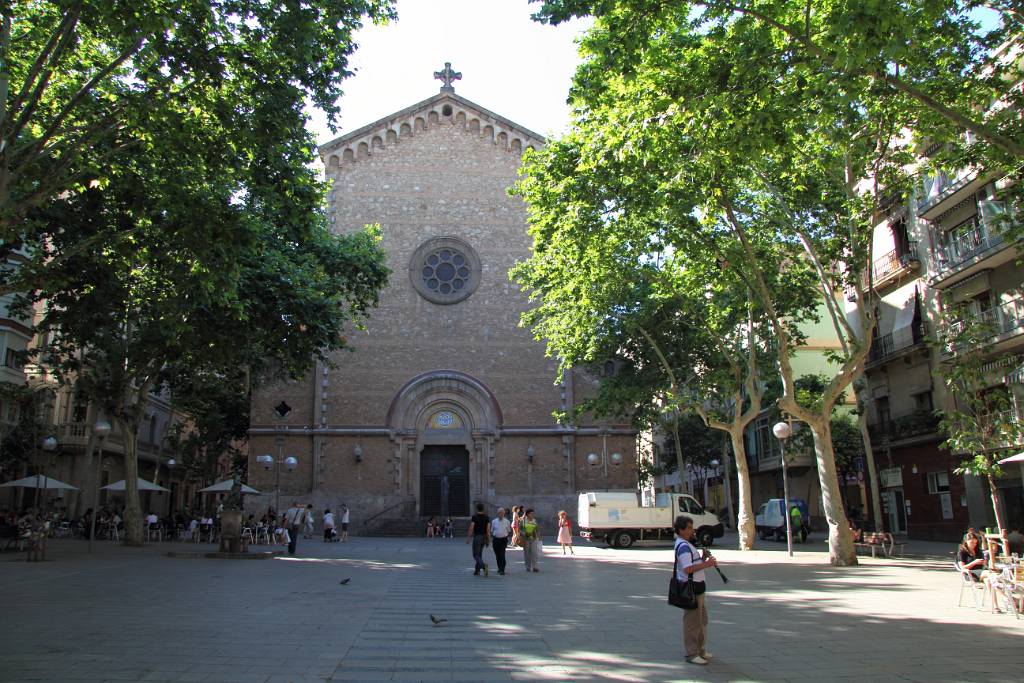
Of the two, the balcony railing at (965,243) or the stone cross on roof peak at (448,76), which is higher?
the stone cross on roof peak at (448,76)

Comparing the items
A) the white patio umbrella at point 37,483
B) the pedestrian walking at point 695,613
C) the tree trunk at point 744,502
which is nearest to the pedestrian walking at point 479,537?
the pedestrian walking at point 695,613

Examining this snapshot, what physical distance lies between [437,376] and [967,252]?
65.2 feet

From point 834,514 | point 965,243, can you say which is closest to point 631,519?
point 834,514

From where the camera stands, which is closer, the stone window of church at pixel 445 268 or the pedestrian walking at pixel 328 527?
the pedestrian walking at pixel 328 527

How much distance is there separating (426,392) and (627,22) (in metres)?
23.9

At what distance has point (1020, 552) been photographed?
14.6 m

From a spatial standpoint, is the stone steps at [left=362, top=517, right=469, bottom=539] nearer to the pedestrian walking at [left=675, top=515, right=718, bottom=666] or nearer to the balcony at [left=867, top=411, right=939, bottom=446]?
the balcony at [left=867, top=411, right=939, bottom=446]

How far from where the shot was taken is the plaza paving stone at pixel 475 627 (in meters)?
7.04

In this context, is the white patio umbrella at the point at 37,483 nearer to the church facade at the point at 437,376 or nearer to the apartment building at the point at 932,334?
the church facade at the point at 437,376

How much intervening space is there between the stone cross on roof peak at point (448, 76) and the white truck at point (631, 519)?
19.3m

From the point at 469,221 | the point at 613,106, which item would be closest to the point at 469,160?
the point at 469,221

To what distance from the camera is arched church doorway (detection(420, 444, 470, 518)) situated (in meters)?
32.8

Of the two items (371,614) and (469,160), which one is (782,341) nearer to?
(371,614)

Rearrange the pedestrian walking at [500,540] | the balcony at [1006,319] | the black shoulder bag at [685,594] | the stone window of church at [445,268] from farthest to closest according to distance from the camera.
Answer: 1. the stone window of church at [445,268]
2. the balcony at [1006,319]
3. the pedestrian walking at [500,540]
4. the black shoulder bag at [685,594]
